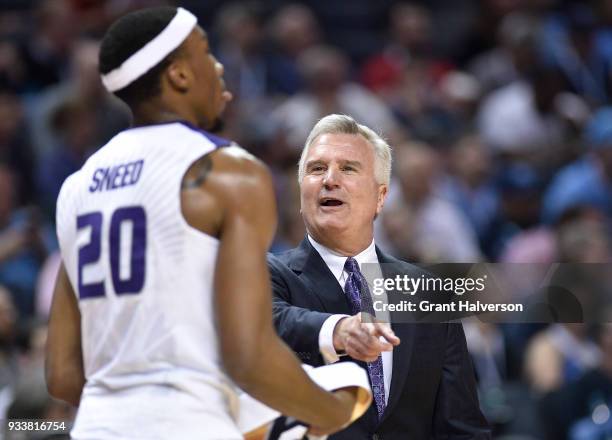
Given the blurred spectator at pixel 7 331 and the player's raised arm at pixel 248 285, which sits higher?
the player's raised arm at pixel 248 285

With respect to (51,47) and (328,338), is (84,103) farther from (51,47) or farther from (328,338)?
(328,338)

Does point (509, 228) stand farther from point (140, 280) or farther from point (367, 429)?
point (140, 280)

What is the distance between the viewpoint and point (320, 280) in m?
4.20

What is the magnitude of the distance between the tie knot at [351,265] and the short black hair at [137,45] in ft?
4.18

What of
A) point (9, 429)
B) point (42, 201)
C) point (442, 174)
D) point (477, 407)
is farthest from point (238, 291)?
point (442, 174)

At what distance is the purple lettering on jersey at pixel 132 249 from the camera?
3.07 m

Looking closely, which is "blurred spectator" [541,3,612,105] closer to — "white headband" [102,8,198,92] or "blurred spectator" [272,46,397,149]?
"blurred spectator" [272,46,397,149]

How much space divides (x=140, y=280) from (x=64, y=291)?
43 centimetres

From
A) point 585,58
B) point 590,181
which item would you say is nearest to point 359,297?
point 590,181

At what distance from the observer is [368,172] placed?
4371 mm

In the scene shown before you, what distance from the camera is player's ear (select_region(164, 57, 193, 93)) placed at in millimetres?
3264

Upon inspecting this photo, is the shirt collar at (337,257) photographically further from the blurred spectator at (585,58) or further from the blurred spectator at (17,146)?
the blurred spectator at (585,58)

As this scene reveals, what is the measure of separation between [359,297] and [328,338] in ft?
1.74

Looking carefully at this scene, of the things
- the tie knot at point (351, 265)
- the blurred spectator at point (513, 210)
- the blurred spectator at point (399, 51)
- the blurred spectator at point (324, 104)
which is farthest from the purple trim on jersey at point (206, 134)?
the blurred spectator at point (399, 51)
